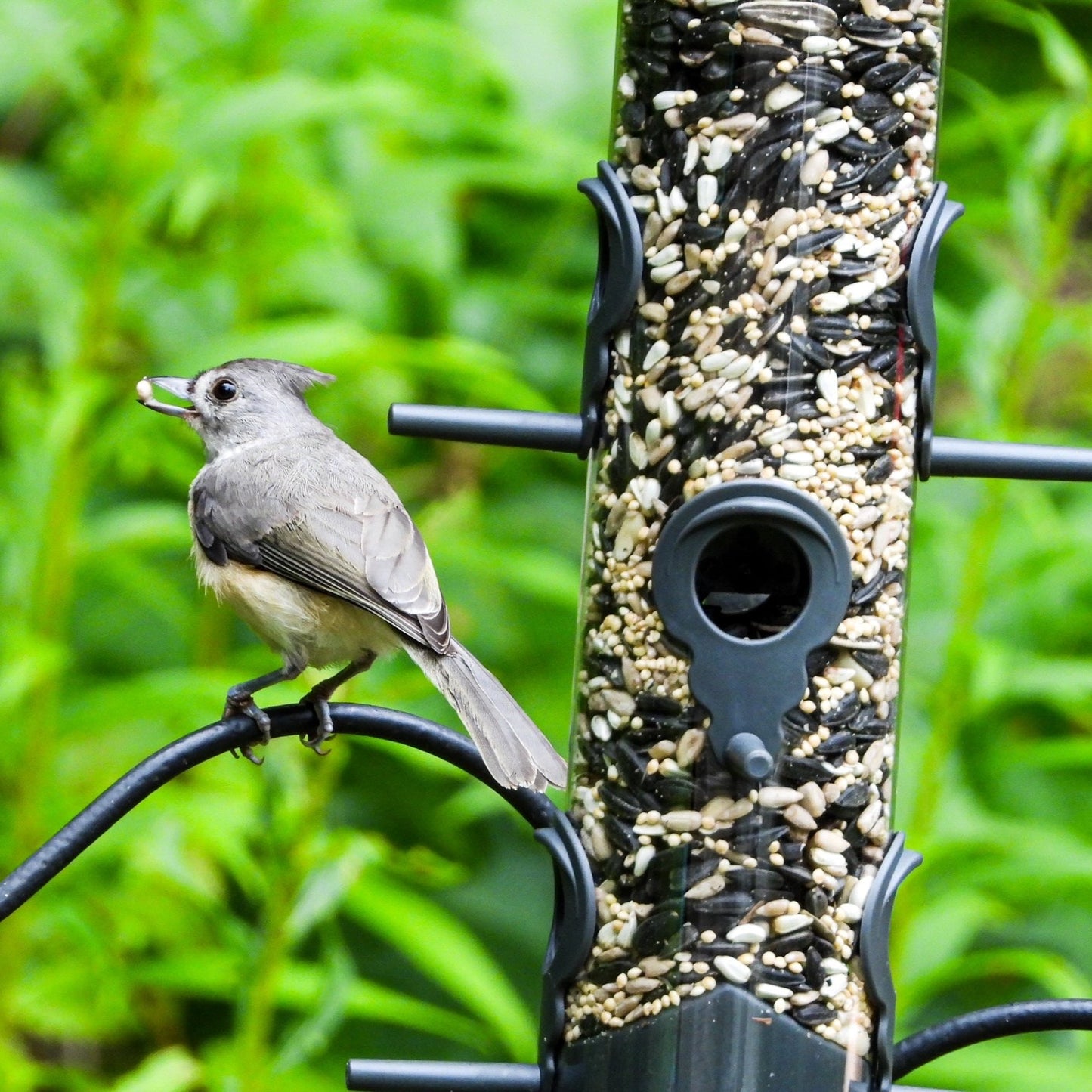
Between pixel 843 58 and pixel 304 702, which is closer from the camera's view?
pixel 843 58

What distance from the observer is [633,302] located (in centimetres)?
220

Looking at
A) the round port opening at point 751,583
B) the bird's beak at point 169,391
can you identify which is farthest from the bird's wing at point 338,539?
the round port opening at point 751,583

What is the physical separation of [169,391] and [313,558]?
53cm

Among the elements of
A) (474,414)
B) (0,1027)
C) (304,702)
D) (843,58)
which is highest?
Answer: (843,58)

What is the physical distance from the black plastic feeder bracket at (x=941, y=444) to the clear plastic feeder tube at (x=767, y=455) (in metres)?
0.02

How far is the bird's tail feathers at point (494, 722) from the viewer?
2.09 meters

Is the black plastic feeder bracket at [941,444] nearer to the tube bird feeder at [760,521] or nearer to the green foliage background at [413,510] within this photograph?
the tube bird feeder at [760,521]

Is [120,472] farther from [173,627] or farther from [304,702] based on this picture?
[304,702]

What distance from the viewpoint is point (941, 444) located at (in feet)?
7.14

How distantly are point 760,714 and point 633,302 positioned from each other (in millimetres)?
601

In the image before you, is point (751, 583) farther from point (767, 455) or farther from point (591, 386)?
→ point (591, 386)

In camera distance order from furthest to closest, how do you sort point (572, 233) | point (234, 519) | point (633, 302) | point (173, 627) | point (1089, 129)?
point (572, 233), point (173, 627), point (1089, 129), point (234, 519), point (633, 302)

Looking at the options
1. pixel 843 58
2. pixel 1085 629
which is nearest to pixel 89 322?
pixel 843 58

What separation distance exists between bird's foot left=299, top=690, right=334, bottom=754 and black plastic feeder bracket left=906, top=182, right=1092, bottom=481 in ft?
Result: 2.94
